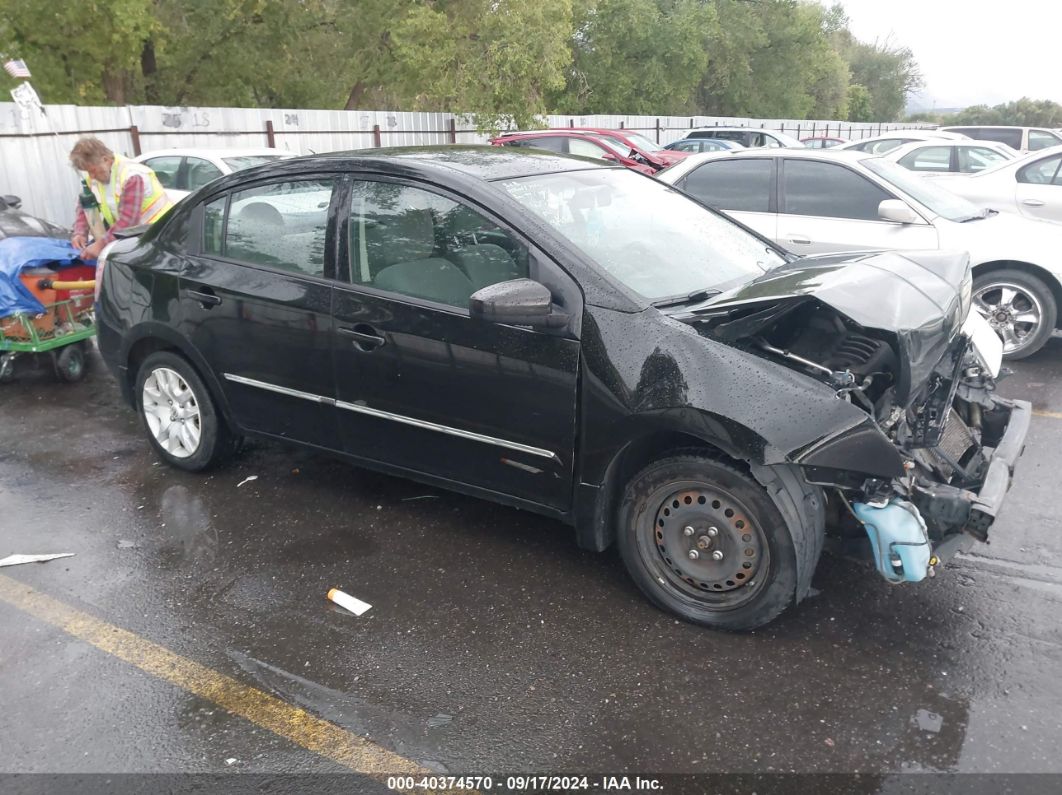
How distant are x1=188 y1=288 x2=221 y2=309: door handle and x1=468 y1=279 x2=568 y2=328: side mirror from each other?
1.75 m

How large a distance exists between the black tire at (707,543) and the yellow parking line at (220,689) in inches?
48.2

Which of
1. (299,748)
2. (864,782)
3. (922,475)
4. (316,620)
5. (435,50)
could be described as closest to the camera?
(864,782)

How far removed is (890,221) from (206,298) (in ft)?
17.3

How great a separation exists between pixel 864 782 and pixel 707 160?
6261 mm

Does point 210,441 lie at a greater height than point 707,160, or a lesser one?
lesser

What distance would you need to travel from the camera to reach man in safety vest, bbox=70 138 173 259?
662cm

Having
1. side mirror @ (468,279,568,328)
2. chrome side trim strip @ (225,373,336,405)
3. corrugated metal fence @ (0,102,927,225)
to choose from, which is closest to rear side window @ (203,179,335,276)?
chrome side trim strip @ (225,373,336,405)

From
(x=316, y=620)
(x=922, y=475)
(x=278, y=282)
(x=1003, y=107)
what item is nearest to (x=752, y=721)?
(x=922, y=475)

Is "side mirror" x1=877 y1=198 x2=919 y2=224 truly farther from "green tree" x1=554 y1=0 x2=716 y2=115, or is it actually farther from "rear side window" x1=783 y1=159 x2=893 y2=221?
"green tree" x1=554 y1=0 x2=716 y2=115

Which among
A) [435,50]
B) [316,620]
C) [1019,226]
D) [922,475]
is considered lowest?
[316,620]

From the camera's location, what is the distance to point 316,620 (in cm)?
352

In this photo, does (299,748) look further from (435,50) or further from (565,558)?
(435,50)

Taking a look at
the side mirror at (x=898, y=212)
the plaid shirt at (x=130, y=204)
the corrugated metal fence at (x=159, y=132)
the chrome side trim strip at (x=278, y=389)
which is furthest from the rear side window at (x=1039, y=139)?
the chrome side trim strip at (x=278, y=389)

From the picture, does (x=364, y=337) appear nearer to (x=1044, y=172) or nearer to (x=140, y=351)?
(x=140, y=351)
